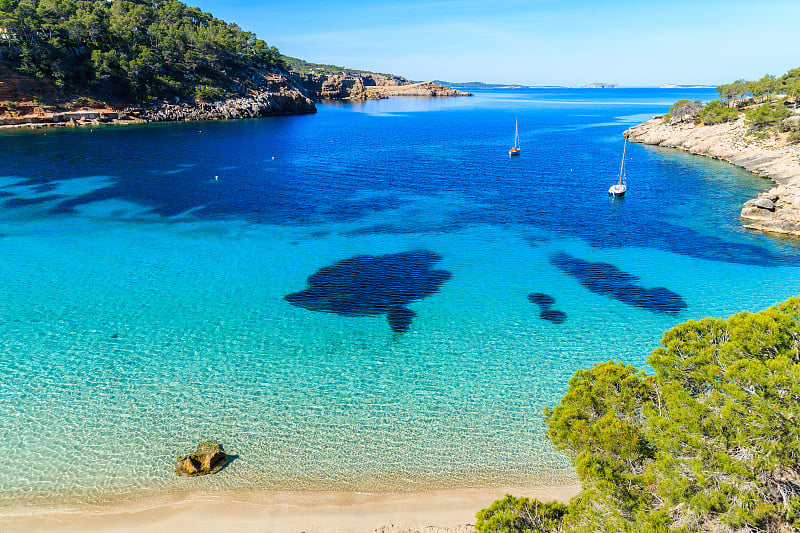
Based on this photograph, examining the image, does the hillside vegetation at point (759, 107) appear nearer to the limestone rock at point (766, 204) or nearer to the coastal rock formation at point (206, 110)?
the limestone rock at point (766, 204)

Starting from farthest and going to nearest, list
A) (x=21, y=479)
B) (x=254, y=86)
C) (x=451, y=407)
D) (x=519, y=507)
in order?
(x=254, y=86), (x=451, y=407), (x=21, y=479), (x=519, y=507)

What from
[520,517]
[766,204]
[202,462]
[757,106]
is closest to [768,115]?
[757,106]

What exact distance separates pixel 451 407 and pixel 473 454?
3257mm

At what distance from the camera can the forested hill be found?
114625 millimetres

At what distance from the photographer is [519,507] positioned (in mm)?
12742

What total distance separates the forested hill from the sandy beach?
13674 cm

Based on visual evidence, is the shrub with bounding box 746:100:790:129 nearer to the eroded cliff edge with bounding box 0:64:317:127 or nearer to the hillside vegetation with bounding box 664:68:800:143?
the hillside vegetation with bounding box 664:68:800:143

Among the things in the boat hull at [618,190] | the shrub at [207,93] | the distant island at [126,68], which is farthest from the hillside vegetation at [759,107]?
the shrub at [207,93]

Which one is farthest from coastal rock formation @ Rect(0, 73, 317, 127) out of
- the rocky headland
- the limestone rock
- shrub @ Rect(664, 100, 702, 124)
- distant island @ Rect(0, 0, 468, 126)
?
the limestone rock

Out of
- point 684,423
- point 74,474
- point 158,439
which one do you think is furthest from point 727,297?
point 74,474

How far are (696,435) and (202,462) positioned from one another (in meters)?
17.9

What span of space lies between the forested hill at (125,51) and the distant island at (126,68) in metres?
0.27

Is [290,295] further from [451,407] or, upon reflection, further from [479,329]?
[451,407]

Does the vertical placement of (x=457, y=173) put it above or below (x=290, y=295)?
above
